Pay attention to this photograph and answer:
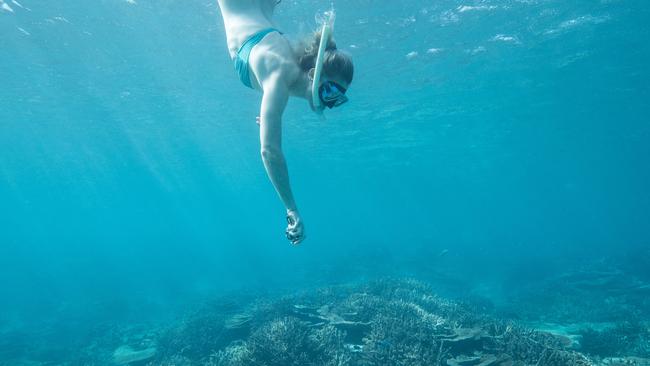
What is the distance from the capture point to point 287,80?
10.1 ft

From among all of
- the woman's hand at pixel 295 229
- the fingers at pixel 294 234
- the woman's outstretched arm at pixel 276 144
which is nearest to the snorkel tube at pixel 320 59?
the woman's outstretched arm at pixel 276 144

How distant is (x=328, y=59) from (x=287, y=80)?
39cm

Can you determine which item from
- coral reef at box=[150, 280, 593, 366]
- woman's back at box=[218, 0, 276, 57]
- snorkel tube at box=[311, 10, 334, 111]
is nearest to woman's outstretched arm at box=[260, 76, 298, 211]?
snorkel tube at box=[311, 10, 334, 111]

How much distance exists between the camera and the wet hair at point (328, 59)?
119 inches

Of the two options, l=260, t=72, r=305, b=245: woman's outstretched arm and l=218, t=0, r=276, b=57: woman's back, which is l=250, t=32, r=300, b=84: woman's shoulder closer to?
l=260, t=72, r=305, b=245: woman's outstretched arm

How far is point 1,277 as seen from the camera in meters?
63.7

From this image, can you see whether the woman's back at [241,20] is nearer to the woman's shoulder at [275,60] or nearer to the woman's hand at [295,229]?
the woman's shoulder at [275,60]

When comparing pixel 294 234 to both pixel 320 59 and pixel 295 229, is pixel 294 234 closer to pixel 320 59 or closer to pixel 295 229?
pixel 295 229

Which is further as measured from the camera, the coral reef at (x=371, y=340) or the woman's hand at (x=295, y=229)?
the coral reef at (x=371, y=340)

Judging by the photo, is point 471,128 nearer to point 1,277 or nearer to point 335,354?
point 335,354

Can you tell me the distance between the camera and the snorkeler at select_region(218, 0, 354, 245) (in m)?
2.83

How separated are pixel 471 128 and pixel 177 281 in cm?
3407

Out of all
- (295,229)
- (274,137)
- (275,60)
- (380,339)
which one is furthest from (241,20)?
(380,339)

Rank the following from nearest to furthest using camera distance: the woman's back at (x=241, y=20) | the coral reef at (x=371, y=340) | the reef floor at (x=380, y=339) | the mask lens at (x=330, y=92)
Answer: the mask lens at (x=330, y=92), the woman's back at (x=241, y=20), the coral reef at (x=371, y=340), the reef floor at (x=380, y=339)
